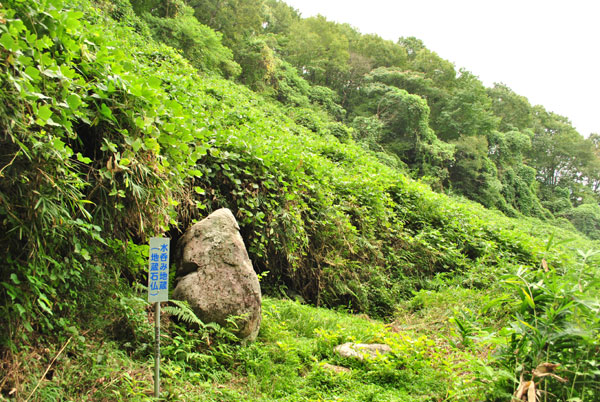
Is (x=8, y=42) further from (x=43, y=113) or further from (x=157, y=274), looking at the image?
(x=157, y=274)

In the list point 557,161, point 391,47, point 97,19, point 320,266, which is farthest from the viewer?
point 557,161

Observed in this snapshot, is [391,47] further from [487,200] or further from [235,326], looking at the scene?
[235,326]

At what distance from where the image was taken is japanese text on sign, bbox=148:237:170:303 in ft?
8.07

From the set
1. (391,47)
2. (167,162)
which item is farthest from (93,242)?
(391,47)

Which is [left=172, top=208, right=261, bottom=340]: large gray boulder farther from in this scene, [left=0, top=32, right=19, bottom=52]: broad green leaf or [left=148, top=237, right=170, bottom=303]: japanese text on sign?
[left=0, top=32, right=19, bottom=52]: broad green leaf

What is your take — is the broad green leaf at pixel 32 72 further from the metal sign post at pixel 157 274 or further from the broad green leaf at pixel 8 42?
the metal sign post at pixel 157 274

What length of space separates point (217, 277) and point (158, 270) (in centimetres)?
95

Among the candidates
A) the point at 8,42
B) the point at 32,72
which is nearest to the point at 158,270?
the point at 32,72

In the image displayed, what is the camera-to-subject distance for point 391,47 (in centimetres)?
3102

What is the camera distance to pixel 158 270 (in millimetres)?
2521

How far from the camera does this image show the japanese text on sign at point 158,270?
246cm

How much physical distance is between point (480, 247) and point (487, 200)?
60.5ft

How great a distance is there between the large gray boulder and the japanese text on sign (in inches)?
30.9

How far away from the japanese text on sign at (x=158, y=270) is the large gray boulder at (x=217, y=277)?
30.9 inches
